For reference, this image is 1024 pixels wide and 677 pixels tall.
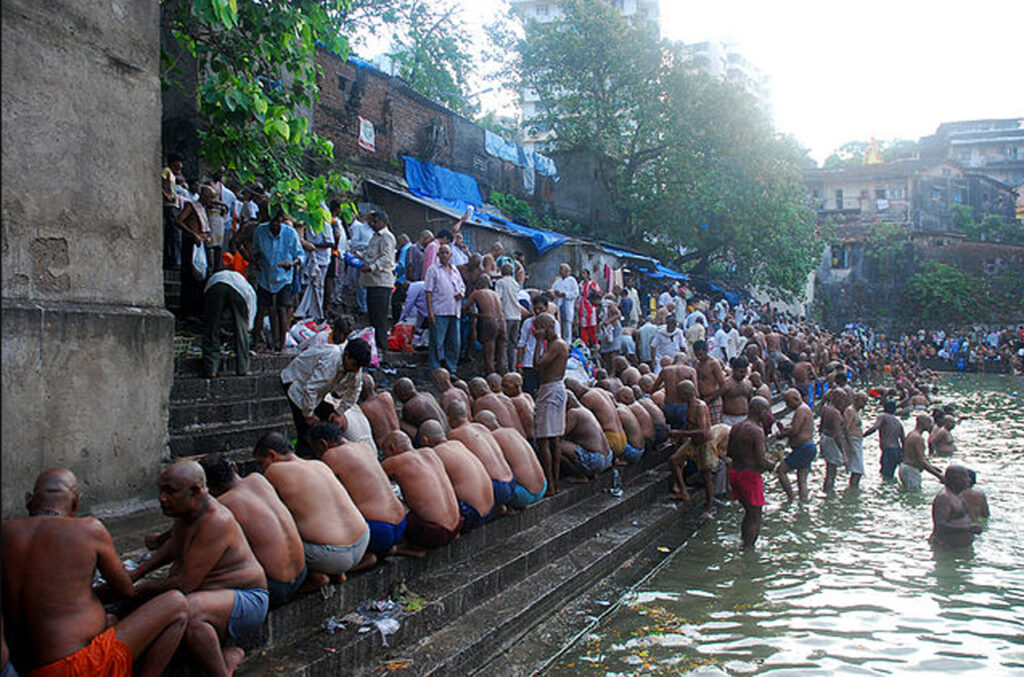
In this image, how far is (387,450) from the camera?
5.85m

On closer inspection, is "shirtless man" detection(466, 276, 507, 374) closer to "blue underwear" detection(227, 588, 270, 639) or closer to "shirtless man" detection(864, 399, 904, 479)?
"shirtless man" detection(864, 399, 904, 479)

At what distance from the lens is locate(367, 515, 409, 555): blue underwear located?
5.12m

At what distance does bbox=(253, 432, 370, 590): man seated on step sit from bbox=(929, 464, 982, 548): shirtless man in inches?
249

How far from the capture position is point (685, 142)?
25922 millimetres

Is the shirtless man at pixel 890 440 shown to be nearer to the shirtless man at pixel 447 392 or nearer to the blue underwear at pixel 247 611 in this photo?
the shirtless man at pixel 447 392

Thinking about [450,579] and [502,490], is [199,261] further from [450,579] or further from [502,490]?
[450,579]

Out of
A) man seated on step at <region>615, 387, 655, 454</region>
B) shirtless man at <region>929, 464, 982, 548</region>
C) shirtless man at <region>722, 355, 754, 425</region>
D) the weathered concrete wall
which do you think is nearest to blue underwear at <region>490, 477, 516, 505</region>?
Answer: the weathered concrete wall

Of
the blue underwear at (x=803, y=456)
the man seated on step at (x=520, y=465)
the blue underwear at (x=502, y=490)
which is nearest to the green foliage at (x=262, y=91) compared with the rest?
the man seated on step at (x=520, y=465)

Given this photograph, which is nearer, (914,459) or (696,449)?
(696,449)

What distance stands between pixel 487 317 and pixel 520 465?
3.70 metres

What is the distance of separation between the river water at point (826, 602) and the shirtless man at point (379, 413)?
8.23ft

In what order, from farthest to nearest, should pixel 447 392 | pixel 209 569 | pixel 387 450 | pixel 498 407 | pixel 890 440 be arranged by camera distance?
pixel 890 440 < pixel 498 407 < pixel 447 392 < pixel 387 450 < pixel 209 569

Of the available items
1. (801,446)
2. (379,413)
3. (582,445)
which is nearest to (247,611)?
(379,413)

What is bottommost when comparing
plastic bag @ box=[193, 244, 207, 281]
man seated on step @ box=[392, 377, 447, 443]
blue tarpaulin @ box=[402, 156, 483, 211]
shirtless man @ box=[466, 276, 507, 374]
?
man seated on step @ box=[392, 377, 447, 443]
